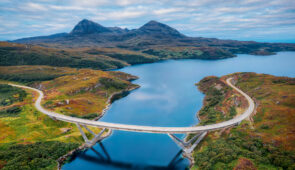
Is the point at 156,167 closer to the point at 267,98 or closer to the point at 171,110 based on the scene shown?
the point at 171,110

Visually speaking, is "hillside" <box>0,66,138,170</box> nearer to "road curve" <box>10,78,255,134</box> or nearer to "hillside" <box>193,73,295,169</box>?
"road curve" <box>10,78,255,134</box>

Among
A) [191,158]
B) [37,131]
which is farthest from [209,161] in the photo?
[37,131]

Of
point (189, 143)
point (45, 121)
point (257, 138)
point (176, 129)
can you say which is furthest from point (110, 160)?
point (257, 138)

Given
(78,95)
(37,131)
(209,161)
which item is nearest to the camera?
(209,161)

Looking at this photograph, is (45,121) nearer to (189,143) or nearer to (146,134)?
(146,134)

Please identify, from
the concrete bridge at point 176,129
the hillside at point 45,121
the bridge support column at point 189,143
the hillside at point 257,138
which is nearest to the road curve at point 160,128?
the concrete bridge at point 176,129

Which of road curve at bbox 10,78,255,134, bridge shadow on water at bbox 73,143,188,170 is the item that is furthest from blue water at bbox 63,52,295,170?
road curve at bbox 10,78,255,134
